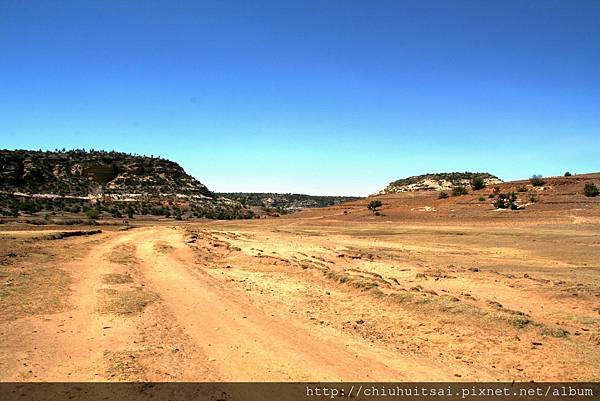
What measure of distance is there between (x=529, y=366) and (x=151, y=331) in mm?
7474

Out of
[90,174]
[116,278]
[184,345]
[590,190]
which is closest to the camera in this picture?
[184,345]

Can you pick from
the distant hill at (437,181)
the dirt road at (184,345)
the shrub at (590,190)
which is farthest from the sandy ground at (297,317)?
the distant hill at (437,181)

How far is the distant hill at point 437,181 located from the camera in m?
105

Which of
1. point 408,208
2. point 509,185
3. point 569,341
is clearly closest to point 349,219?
point 408,208

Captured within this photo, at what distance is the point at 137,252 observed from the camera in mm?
24562

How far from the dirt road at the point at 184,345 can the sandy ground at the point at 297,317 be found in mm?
37

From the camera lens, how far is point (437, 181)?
111m

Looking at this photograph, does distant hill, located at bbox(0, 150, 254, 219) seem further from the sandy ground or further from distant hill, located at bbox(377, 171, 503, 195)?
the sandy ground

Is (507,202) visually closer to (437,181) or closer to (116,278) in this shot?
(116,278)

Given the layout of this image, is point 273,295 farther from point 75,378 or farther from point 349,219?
point 349,219

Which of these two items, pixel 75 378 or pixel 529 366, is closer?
pixel 75 378

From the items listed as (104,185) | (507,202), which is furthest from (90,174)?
(507,202)

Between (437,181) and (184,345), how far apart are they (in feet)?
358

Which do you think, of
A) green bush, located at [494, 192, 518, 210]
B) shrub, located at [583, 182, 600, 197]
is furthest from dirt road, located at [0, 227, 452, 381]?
shrub, located at [583, 182, 600, 197]
